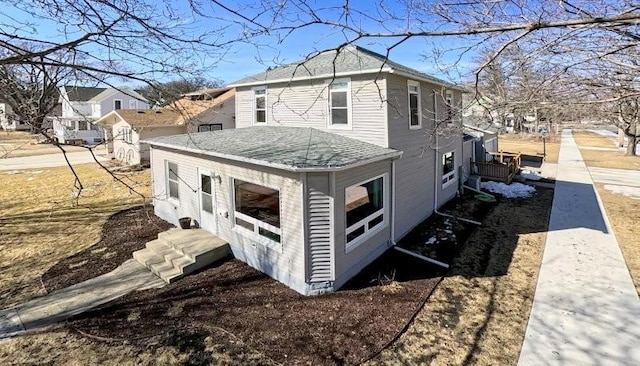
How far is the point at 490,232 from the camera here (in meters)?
10.5

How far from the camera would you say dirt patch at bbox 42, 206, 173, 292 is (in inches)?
305

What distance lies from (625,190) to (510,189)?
558cm

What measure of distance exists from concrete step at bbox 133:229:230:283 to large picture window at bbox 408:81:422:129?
6510 millimetres

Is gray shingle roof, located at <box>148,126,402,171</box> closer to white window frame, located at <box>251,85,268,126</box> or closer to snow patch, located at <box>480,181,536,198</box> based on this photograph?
white window frame, located at <box>251,85,268,126</box>

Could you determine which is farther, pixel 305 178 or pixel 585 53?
pixel 305 178

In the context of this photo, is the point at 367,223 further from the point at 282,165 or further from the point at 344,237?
the point at 282,165

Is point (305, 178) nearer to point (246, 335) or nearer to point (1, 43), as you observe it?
point (246, 335)

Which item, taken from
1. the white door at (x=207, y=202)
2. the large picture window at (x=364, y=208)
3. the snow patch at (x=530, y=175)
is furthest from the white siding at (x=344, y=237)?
the snow patch at (x=530, y=175)

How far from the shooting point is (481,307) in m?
6.51

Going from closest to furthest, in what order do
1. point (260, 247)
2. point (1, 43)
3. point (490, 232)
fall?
point (1, 43)
point (260, 247)
point (490, 232)

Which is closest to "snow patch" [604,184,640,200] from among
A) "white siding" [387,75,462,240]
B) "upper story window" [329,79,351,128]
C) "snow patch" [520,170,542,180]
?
"snow patch" [520,170,542,180]

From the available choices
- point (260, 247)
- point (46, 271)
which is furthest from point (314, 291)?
point (46, 271)

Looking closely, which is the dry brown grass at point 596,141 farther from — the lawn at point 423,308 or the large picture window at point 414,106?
the large picture window at point 414,106

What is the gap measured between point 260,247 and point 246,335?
2.42 metres
